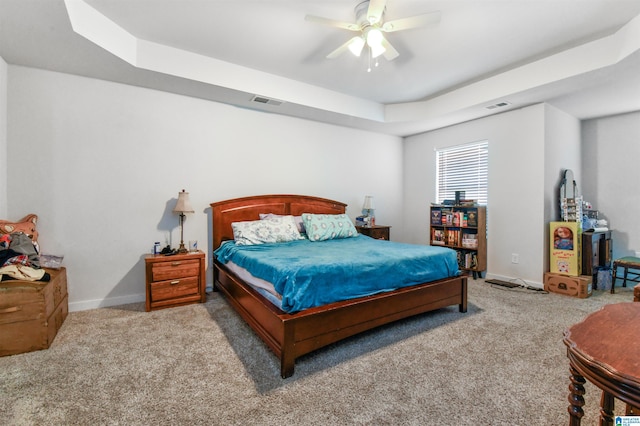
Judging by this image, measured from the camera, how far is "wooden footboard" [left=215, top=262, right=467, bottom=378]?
6.32 feet

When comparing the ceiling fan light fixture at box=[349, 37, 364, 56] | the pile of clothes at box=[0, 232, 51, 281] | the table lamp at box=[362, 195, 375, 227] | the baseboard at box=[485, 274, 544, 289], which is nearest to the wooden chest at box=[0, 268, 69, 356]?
the pile of clothes at box=[0, 232, 51, 281]

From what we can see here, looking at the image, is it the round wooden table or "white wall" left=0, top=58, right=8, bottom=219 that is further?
"white wall" left=0, top=58, right=8, bottom=219

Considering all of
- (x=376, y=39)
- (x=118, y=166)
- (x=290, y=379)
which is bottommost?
(x=290, y=379)

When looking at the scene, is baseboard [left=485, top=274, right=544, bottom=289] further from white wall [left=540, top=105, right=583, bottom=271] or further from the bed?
the bed

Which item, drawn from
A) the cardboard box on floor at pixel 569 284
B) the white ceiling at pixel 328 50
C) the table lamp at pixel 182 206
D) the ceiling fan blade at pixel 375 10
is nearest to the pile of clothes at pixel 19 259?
the table lamp at pixel 182 206

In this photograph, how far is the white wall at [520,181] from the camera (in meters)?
3.87

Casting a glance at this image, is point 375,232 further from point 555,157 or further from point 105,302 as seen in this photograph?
point 105,302

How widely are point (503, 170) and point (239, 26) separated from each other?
3958 millimetres

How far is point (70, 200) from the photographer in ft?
10.0

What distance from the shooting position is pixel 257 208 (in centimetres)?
402

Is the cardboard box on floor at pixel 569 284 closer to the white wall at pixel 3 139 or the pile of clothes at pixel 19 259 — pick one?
the pile of clothes at pixel 19 259

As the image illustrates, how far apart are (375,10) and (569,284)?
387cm

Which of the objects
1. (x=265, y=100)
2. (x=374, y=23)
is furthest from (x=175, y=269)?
(x=374, y=23)

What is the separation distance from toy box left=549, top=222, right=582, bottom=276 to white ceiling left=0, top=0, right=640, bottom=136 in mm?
1672
